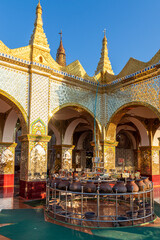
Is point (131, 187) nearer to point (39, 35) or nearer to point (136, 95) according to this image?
point (136, 95)

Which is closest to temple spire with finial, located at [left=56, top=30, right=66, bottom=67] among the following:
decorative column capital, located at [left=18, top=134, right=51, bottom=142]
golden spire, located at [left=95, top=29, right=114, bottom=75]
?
golden spire, located at [left=95, top=29, right=114, bottom=75]

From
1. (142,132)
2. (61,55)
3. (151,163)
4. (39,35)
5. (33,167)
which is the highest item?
(61,55)

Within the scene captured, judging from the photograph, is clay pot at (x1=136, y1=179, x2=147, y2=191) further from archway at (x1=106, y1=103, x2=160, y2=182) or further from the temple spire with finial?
the temple spire with finial

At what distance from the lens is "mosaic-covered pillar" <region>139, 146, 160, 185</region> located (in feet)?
33.9

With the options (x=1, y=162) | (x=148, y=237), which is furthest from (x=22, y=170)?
(x=148, y=237)

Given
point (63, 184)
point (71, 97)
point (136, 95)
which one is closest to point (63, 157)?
point (71, 97)

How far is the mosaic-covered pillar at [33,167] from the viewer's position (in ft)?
20.9

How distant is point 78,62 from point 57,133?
13.8ft

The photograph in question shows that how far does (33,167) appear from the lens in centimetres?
651

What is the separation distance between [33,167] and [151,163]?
243 inches

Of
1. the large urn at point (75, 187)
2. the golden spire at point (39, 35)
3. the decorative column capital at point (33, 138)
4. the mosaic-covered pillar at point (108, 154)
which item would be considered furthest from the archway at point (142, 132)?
the large urn at point (75, 187)

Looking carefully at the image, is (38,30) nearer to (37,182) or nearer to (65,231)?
(37,182)

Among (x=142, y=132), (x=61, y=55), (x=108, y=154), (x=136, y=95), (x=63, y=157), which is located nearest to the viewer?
(x=136, y=95)

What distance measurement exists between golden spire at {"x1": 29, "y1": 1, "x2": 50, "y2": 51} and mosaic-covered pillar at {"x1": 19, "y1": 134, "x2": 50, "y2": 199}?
3.09 metres
